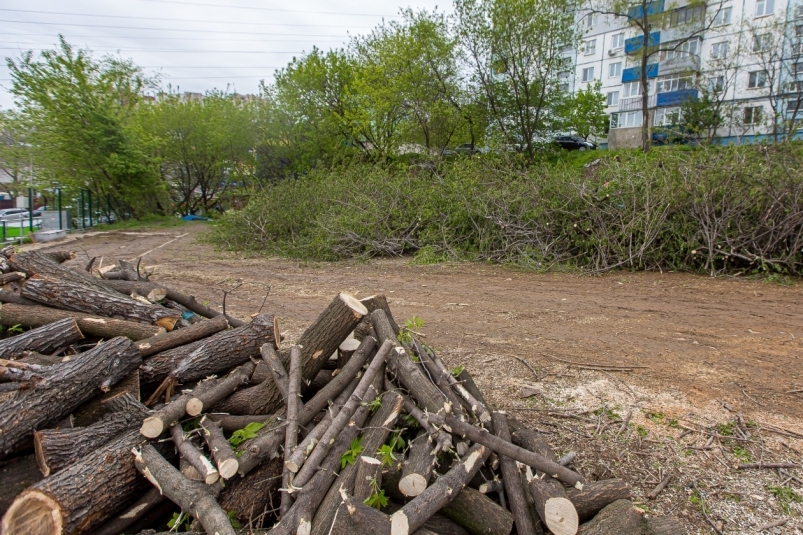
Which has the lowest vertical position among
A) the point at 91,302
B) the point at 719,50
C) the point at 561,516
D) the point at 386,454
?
the point at 561,516

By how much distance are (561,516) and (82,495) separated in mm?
2249

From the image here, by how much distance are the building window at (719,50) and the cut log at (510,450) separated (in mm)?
37199

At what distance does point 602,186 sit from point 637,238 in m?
1.22

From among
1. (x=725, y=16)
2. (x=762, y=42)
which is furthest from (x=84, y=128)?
(x=725, y=16)

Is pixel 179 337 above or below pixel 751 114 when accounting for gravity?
below

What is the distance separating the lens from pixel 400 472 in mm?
2504

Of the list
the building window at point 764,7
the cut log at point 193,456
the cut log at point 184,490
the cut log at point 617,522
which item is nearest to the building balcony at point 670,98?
the building window at point 764,7

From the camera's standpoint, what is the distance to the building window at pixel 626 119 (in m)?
40.2

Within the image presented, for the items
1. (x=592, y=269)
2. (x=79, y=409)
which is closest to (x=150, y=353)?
(x=79, y=409)

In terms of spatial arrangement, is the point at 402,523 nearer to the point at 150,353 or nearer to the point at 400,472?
the point at 400,472

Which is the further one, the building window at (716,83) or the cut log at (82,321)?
the building window at (716,83)

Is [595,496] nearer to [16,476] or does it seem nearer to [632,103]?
[16,476]

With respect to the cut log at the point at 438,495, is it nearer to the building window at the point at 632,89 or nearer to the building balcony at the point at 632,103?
the building balcony at the point at 632,103

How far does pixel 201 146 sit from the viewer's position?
79.0 feet
